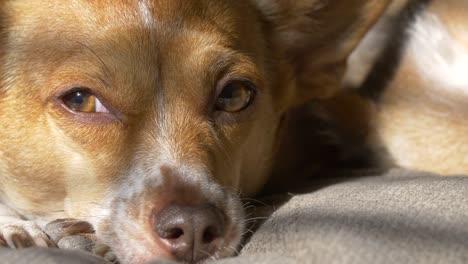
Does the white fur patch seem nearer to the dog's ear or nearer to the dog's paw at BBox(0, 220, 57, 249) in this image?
the dog's ear

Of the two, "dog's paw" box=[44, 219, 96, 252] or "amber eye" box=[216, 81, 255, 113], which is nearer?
"dog's paw" box=[44, 219, 96, 252]

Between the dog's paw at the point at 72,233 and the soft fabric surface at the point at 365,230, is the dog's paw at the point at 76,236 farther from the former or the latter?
the soft fabric surface at the point at 365,230

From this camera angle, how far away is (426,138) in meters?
3.10

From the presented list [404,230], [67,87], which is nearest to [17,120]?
[67,87]

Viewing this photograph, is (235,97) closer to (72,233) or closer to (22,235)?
(72,233)

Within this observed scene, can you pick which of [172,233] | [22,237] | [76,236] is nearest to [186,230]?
[172,233]

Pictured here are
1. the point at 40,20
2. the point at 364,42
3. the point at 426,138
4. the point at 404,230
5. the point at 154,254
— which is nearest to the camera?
the point at 404,230

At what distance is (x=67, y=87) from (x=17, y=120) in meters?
0.23

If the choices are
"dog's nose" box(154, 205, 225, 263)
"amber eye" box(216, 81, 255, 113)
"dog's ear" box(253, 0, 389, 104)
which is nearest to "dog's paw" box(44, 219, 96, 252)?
"dog's nose" box(154, 205, 225, 263)

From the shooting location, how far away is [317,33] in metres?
2.84

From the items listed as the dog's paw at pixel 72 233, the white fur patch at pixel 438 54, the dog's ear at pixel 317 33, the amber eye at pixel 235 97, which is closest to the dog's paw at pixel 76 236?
the dog's paw at pixel 72 233

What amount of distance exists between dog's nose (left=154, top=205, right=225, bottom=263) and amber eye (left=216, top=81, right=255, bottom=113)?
0.49 metres

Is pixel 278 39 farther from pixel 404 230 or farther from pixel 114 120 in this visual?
pixel 404 230

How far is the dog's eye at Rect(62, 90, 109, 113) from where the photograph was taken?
215 cm
